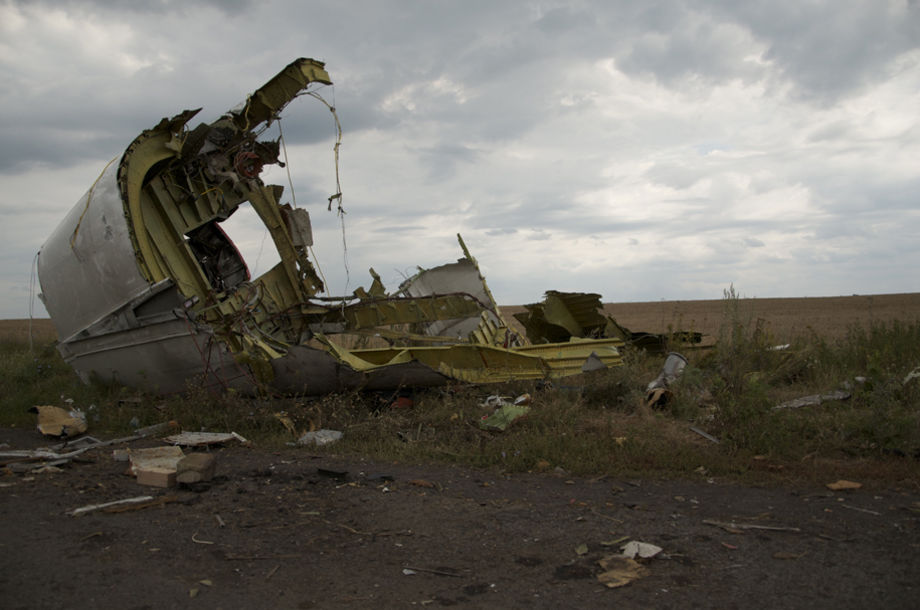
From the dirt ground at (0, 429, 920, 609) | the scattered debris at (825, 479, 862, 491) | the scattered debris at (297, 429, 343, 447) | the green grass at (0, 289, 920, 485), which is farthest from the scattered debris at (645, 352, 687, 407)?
the scattered debris at (297, 429, 343, 447)

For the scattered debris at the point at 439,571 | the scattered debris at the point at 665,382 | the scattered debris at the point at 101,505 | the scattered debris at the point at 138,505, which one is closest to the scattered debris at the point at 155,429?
the scattered debris at the point at 101,505

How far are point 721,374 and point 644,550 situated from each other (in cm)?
407

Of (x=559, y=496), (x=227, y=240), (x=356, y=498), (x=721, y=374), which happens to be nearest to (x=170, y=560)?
(x=356, y=498)

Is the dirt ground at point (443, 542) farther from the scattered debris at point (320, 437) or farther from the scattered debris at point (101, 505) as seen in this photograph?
the scattered debris at point (320, 437)

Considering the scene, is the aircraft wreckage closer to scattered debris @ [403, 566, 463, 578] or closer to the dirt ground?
the dirt ground

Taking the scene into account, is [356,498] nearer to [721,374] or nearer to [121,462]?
[121,462]

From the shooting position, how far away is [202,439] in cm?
674

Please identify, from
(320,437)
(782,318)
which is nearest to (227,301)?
(320,437)

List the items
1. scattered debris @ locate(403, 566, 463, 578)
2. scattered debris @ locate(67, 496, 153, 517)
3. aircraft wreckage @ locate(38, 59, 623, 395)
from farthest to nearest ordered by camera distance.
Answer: aircraft wreckage @ locate(38, 59, 623, 395) → scattered debris @ locate(67, 496, 153, 517) → scattered debris @ locate(403, 566, 463, 578)

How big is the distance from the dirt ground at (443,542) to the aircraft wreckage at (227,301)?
7.68 feet

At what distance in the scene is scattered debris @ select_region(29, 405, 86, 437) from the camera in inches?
295

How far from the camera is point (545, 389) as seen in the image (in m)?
8.03

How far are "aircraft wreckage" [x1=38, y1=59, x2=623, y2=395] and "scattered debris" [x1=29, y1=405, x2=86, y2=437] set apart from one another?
87 centimetres

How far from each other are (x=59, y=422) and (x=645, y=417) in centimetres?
678
